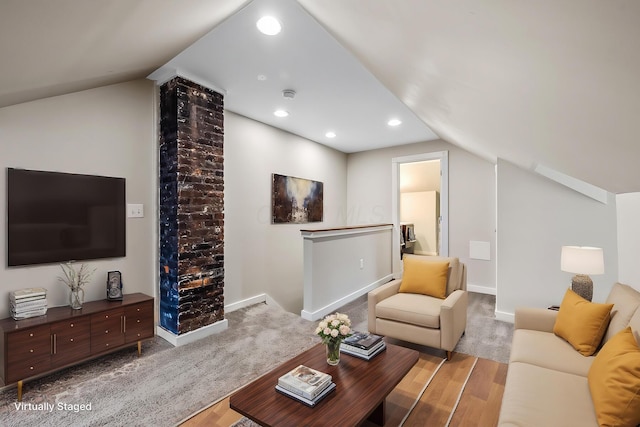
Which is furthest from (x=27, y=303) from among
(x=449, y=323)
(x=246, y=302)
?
(x=449, y=323)

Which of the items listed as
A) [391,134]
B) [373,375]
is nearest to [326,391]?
[373,375]

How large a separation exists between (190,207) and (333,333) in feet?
6.54

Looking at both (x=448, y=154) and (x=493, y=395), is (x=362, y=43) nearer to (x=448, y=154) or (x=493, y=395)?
(x=493, y=395)

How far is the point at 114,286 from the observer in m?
2.81

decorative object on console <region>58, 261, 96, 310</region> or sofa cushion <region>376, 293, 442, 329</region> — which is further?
sofa cushion <region>376, 293, 442, 329</region>

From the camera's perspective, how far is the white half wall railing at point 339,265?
3617mm

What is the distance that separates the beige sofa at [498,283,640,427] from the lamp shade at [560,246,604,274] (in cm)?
47

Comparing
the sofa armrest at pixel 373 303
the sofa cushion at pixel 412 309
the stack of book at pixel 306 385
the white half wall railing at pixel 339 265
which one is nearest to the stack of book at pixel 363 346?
the stack of book at pixel 306 385

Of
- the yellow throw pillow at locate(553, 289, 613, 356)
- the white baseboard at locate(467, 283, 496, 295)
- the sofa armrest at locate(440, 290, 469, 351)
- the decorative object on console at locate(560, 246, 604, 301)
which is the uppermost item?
the decorative object on console at locate(560, 246, 604, 301)

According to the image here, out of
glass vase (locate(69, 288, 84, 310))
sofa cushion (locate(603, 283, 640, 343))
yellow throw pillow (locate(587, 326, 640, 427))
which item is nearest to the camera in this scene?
yellow throw pillow (locate(587, 326, 640, 427))

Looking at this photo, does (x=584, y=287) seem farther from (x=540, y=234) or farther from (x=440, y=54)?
(x=440, y=54)

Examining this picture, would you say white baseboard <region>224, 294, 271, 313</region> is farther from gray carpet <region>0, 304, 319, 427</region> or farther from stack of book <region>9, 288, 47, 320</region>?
stack of book <region>9, 288, 47, 320</region>

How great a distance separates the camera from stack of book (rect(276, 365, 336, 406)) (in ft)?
5.01

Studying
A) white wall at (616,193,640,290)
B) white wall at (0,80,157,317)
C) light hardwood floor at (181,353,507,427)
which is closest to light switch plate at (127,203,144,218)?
white wall at (0,80,157,317)
